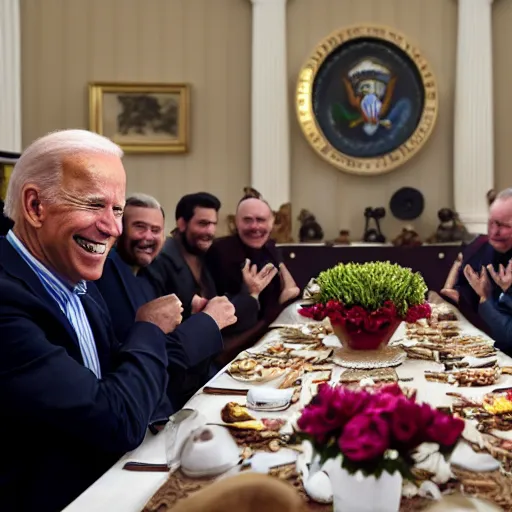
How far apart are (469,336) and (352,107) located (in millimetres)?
4295

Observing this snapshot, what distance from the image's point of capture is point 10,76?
6.95 meters

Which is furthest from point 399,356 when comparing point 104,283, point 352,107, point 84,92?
point 84,92

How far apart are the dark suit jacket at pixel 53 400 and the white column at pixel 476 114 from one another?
5749 mm

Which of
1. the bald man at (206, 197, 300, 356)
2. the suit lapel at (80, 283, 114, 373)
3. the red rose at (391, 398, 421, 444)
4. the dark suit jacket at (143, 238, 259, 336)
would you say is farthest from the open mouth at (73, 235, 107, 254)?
the bald man at (206, 197, 300, 356)

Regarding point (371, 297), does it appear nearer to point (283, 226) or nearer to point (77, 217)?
point (77, 217)

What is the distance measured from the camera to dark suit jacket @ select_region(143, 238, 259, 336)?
136 inches

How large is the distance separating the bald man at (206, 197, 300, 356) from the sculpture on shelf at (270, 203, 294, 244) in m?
1.67

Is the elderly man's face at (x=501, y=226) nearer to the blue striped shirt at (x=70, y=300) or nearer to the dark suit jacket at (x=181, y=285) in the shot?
the dark suit jacket at (x=181, y=285)

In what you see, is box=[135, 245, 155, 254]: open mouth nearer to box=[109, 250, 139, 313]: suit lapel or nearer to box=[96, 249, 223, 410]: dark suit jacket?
box=[96, 249, 223, 410]: dark suit jacket

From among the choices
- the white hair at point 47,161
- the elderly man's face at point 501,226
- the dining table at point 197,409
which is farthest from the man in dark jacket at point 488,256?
the white hair at point 47,161

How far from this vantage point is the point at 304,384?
83.8 inches

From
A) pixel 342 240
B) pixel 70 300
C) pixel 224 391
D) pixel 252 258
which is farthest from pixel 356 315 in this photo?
pixel 342 240

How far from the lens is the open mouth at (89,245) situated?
1548mm

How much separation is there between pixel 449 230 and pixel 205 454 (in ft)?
18.8
